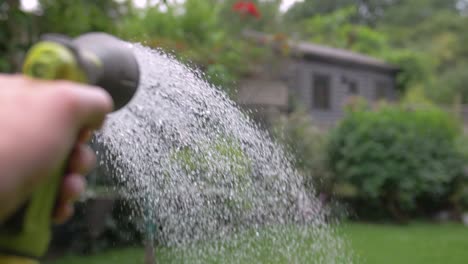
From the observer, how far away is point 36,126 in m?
0.98

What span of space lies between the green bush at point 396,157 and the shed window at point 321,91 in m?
6.71

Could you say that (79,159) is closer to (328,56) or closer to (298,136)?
(298,136)

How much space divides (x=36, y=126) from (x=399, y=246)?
6.61 metres

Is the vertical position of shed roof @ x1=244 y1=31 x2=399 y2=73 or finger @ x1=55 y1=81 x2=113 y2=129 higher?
finger @ x1=55 y1=81 x2=113 y2=129

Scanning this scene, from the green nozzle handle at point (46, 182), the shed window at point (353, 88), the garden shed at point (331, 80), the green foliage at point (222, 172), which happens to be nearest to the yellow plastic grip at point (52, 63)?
the green nozzle handle at point (46, 182)

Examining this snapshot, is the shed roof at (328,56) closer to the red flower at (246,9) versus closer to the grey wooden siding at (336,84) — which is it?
the grey wooden siding at (336,84)

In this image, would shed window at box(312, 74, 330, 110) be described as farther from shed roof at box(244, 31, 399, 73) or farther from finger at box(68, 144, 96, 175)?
finger at box(68, 144, 96, 175)

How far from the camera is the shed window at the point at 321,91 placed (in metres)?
16.2

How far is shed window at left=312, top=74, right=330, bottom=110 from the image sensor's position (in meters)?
16.2

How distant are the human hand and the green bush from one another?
8.12 metres

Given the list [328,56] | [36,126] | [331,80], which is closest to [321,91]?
[331,80]

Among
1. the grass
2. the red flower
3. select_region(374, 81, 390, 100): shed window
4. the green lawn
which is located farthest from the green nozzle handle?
select_region(374, 81, 390, 100): shed window

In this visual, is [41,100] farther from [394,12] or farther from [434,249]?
[394,12]

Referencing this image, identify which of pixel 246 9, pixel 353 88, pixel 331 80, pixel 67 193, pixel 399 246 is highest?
pixel 67 193
